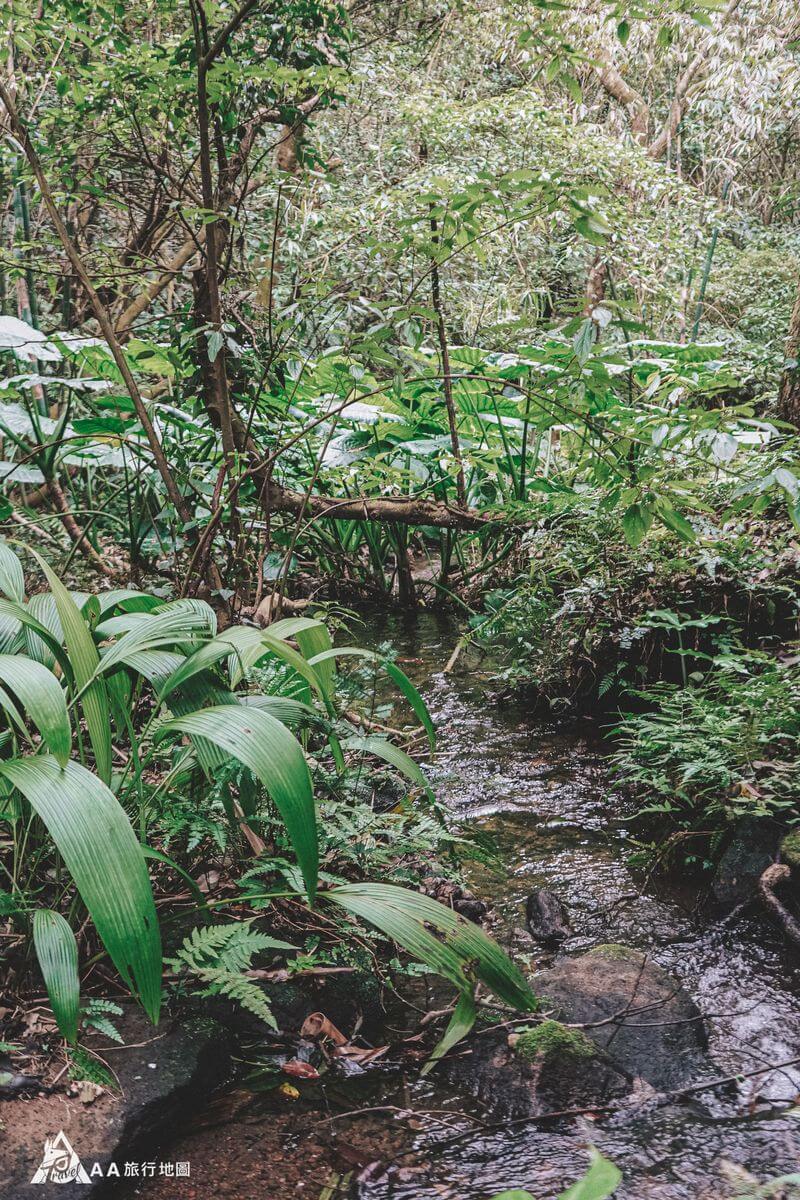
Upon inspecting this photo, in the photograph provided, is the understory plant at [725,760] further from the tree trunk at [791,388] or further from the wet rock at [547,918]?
the tree trunk at [791,388]


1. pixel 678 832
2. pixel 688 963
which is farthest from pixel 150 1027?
pixel 678 832

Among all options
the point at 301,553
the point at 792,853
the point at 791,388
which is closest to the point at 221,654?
the point at 792,853

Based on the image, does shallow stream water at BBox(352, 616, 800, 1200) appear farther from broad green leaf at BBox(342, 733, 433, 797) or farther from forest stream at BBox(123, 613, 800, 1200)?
broad green leaf at BBox(342, 733, 433, 797)

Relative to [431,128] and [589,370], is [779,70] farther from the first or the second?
[589,370]

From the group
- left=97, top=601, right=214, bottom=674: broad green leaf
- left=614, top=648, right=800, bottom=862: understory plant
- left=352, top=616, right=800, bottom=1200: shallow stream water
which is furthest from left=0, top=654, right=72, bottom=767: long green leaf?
left=614, top=648, right=800, bottom=862: understory plant

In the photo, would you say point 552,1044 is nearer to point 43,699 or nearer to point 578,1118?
point 578,1118

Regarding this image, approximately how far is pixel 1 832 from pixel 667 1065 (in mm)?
1404

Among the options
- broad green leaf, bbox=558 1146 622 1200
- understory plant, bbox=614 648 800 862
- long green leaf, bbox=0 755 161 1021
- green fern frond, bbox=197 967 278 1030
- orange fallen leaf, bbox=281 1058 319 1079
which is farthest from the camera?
understory plant, bbox=614 648 800 862

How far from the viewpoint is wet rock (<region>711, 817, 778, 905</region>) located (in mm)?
2055

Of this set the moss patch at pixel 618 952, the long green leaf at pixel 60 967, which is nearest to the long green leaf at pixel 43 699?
the long green leaf at pixel 60 967

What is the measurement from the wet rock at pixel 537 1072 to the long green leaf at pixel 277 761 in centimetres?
60

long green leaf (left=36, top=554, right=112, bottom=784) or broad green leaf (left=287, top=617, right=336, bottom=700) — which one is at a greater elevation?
long green leaf (left=36, top=554, right=112, bottom=784)

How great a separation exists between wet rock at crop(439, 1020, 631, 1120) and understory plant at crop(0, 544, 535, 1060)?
0.21 m
